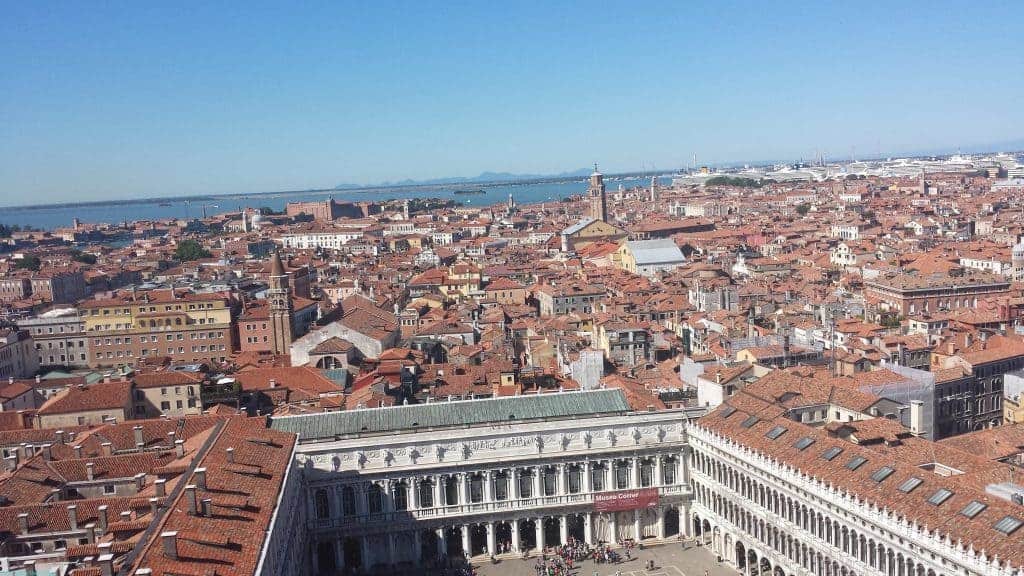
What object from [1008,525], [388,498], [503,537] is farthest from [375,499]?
[1008,525]

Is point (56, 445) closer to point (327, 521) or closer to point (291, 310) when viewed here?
point (327, 521)

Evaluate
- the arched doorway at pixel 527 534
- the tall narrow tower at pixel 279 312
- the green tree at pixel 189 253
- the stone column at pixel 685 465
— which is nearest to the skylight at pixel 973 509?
the stone column at pixel 685 465

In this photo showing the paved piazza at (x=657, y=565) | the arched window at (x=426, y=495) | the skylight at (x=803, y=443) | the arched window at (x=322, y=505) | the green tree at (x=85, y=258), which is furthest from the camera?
the green tree at (x=85, y=258)

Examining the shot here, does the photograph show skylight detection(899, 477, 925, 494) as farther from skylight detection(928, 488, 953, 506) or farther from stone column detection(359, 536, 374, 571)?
stone column detection(359, 536, 374, 571)

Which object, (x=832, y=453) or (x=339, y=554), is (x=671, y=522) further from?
(x=339, y=554)

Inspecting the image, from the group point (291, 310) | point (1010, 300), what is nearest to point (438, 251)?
point (291, 310)

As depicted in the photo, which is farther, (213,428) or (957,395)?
(957,395)

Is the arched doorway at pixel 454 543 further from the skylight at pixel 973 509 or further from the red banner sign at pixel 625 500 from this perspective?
the skylight at pixel 973 509
